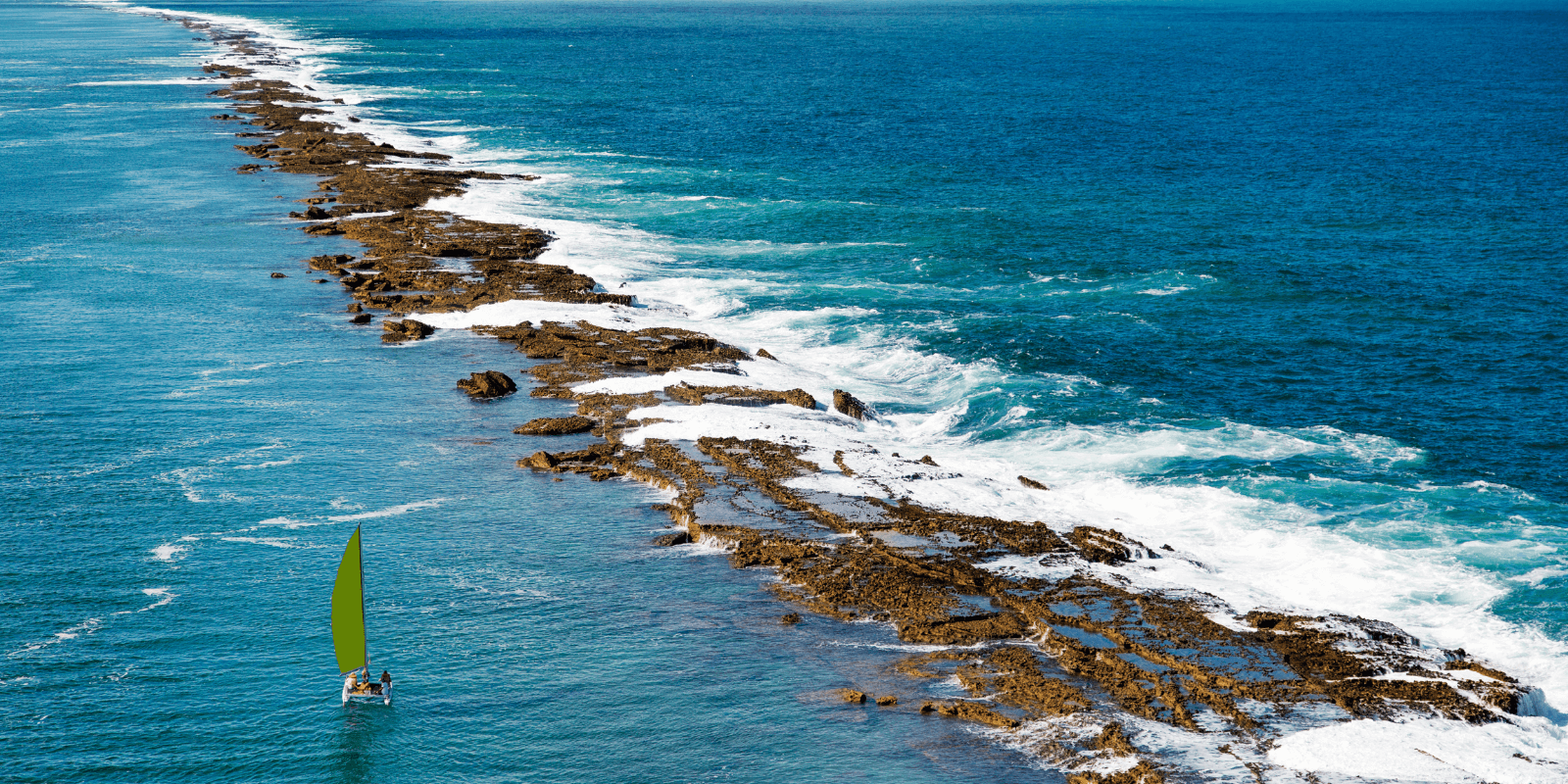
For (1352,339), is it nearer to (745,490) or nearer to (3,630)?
(745,490)

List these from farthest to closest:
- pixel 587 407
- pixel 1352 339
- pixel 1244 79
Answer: pixel 1244 79 → pixel 1352 339 → pixel 587 407

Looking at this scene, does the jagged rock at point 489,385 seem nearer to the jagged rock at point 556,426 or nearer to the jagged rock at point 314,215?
the jagged rock at point 556,426

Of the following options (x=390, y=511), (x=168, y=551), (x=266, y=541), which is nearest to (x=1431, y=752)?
(x=390, y=511)

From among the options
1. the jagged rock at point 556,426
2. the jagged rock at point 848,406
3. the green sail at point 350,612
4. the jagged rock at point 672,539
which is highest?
the green sail at point 350,612

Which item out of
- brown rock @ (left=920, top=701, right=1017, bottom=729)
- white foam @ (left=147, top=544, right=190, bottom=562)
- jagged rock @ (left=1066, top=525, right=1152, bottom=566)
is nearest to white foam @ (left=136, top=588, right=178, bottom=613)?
white foam @ (left=147, top=544, right=190, bottom=562)

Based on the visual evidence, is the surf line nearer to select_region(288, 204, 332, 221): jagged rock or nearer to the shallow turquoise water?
the shallow turquoise water

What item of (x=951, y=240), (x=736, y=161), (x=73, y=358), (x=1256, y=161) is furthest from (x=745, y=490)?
(x=1256, y=161)

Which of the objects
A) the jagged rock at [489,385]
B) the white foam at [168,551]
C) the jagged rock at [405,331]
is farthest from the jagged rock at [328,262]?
the white foam at [168,551]

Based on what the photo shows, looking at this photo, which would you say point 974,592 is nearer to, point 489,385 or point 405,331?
point 489,385
